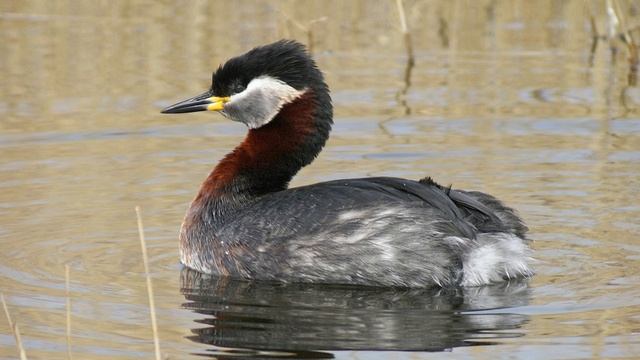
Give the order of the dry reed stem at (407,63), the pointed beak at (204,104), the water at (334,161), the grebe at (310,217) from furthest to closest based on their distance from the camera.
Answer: the dry reed stem at (407,63), the pointed beak at (204,104), the grebe at (310,217), the water at (334,161)

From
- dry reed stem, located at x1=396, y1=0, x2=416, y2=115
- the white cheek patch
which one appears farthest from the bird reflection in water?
dry reed stem, located at x1=396, y1=0, x2=416, y2=115

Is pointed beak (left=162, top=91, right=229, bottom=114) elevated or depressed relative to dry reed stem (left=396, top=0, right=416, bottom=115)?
elevated

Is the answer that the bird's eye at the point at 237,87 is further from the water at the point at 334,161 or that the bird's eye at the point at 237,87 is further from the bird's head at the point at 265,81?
the water at the point at 334,161

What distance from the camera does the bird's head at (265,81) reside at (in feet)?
26.5

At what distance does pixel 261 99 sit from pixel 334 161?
212 centimetres

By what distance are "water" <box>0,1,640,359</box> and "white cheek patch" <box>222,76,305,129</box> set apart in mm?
891

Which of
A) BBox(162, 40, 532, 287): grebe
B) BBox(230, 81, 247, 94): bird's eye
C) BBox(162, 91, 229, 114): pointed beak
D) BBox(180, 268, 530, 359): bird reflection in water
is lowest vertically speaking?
BBox(180, 268, 530, 359): bird reflection in water

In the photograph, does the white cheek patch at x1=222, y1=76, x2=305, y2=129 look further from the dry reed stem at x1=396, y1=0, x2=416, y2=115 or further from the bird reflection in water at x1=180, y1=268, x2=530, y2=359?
the dry reed stem at x1=396, y1=0, x2=416, y2=115

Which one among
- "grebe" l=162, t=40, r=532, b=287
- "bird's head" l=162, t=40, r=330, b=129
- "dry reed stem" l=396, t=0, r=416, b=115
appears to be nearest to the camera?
"grebe" l=162, t=40, r=532, b=287

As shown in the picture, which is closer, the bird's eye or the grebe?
the grebe

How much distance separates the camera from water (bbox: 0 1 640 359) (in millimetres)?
6555

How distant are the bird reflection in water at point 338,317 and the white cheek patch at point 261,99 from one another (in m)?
1.01

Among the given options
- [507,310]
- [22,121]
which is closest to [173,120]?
[22,121]

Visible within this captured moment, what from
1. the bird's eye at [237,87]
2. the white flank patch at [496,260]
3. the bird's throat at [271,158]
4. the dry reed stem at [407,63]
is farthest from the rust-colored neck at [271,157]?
the dry reed stem at [407,63]
